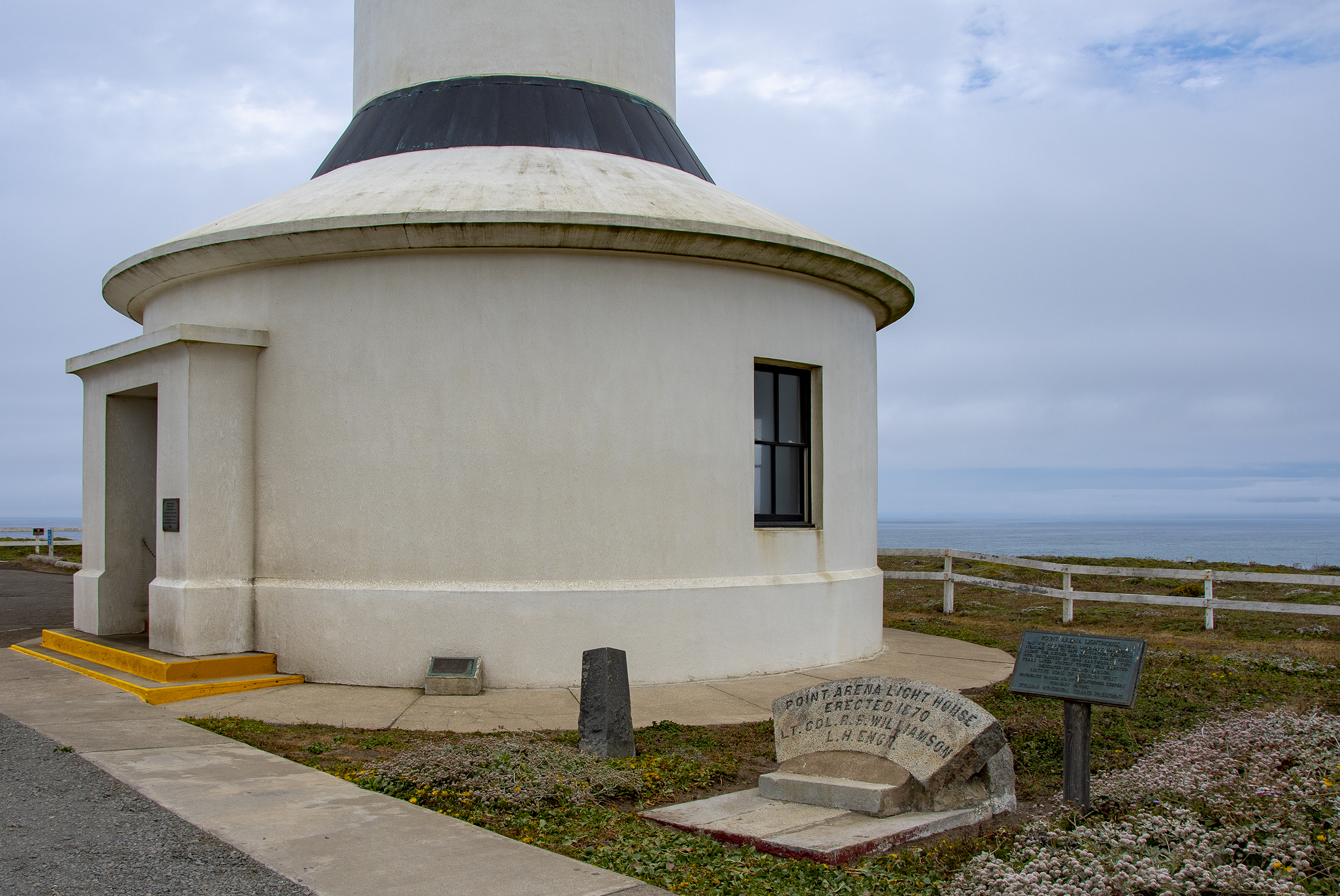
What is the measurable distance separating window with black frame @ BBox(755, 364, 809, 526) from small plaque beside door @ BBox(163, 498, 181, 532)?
5.71 meters

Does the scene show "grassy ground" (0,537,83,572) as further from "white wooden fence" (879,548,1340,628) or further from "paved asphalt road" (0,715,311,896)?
"paved asphalt road" (0,715,311,896)

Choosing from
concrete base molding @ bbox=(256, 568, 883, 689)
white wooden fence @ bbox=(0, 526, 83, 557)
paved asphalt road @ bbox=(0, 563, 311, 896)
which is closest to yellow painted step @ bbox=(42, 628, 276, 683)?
concrete base molding @ bbox=(256, 568, 883, 689)

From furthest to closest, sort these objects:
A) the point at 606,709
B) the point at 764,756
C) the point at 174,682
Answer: the point at 174,682, the point at 764,756, the point at 606,709

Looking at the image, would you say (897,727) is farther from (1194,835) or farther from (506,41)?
(506,41)

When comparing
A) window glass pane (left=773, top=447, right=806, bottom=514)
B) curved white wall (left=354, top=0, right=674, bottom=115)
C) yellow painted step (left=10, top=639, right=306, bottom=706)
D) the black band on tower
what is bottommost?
yellow painted step (left=10, top=639, right=306, bottom=706)

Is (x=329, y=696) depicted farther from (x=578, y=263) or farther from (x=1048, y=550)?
(x=1048, y=550)

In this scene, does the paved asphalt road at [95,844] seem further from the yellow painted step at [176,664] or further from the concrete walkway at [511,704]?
the yellow painted step at [176,664]

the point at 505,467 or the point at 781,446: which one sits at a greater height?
the point at 781,446

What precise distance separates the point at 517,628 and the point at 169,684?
308 cm

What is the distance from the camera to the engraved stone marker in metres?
5.59

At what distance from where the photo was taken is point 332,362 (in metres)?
10.0

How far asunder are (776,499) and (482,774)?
5.78 meters

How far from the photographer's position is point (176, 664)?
9.37 m

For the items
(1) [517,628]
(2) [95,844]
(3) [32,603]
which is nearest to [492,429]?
(1) [517,628]
